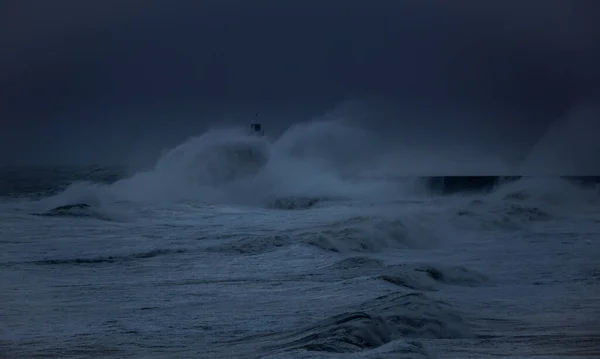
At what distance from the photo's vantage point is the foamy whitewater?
6.32 metres

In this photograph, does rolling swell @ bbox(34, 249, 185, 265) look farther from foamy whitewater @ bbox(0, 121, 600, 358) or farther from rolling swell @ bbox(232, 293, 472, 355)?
rolling swell @ bbox(232, 293, 472, 355)

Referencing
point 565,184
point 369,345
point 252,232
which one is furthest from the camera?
point 565,184

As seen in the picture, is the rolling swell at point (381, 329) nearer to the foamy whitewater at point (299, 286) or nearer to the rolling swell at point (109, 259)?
the foamy whitewater at point (299, 286)

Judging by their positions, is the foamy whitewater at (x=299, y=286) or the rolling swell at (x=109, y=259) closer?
the foamy whitewater at (x=299, y=286)

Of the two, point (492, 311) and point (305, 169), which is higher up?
point (305, 169)

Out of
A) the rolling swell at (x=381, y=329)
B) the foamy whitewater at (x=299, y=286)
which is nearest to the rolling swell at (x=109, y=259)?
the foamy whitewater at (x=299, y=286)

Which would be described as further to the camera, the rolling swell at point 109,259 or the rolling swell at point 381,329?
the rolling swell at point 109,259

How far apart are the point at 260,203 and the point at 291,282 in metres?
24.1

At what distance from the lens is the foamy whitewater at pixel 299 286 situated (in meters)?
6.32

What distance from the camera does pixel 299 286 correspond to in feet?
31.4

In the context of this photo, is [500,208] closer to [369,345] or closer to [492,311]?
[492,311]

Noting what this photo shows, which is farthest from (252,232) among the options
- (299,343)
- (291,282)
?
(299,343)

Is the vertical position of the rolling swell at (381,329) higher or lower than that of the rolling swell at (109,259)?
lower

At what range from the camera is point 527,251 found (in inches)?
534
